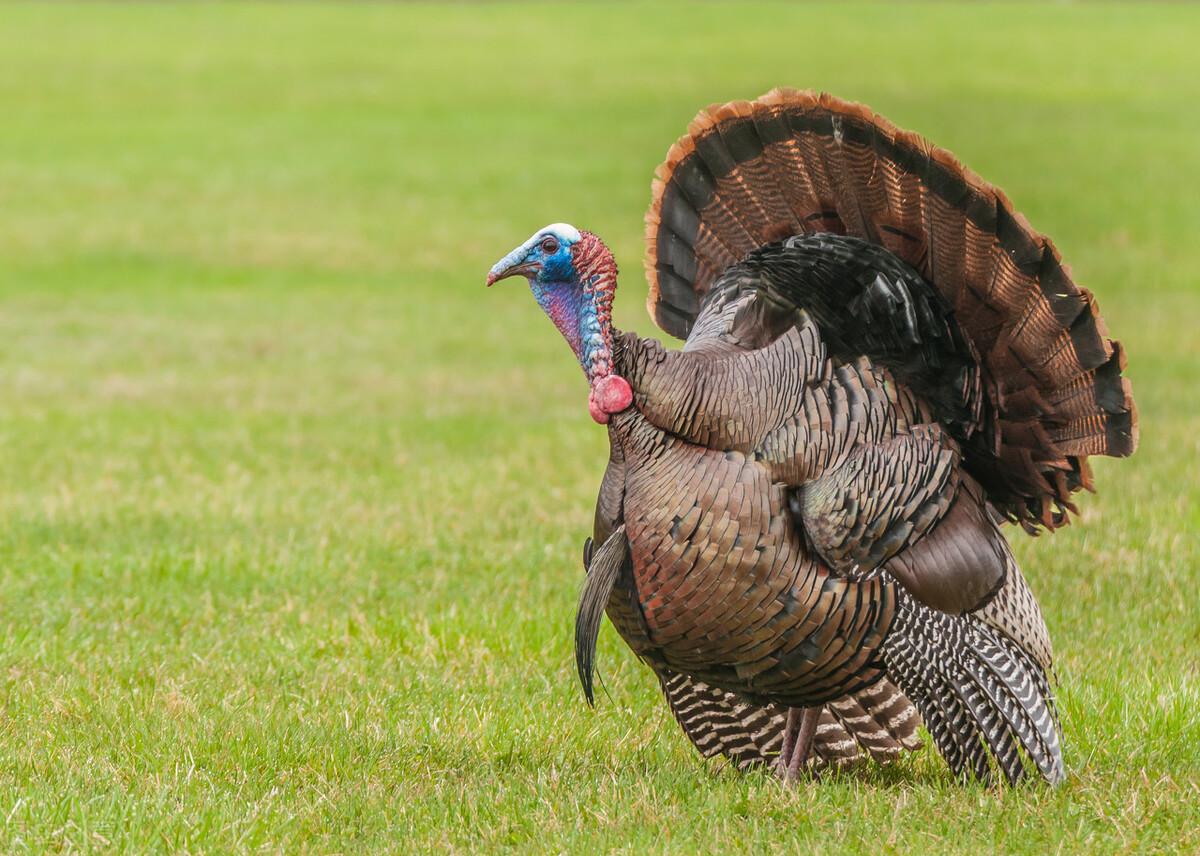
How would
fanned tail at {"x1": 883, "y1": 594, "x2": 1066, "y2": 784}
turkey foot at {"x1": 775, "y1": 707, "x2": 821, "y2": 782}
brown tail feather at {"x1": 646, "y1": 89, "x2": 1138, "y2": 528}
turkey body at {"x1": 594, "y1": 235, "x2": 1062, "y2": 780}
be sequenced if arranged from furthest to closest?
turkey foot at {"x1": 775, "y1": 707, "x2": 821, "y2": 782}, brown tail feather at {"x1": 646, "y1": 89, "x2": 1138, "y2": 528}, fanned tail at {"x1": 883, "y1": 594, "x2": 1066, "y2": 784}, turkey body at {"x1": 594, "y1": 235, "x2": 1062, "y2": 780}

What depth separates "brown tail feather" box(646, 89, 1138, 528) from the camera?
14.4ft

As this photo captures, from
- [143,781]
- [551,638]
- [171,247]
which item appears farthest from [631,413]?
[171,247]

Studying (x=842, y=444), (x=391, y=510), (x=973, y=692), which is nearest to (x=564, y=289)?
(x=842, y=444)

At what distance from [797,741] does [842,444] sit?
93cm

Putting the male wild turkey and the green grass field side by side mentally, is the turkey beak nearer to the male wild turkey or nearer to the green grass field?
the male wild turkey

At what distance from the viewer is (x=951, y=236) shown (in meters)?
4.44

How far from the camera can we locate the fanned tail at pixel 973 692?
4.27m

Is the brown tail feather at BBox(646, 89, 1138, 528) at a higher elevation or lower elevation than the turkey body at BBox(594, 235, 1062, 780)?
higher

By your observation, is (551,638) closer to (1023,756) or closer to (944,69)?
(1023,756)

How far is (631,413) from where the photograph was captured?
420 centimetres

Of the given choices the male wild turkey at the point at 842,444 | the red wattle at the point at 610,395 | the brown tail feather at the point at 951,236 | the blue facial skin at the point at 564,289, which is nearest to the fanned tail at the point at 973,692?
the male wild turkey at the point at 842,444

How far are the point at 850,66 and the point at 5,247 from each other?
19090mm

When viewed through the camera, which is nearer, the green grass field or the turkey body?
the turkey body

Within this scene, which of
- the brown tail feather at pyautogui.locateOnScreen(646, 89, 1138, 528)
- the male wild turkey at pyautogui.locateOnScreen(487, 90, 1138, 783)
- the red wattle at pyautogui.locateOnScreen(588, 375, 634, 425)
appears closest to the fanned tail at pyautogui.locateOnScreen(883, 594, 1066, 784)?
the male wild turkey at pyautogui.locateOnScreen(487, 90, 1138, 783)
